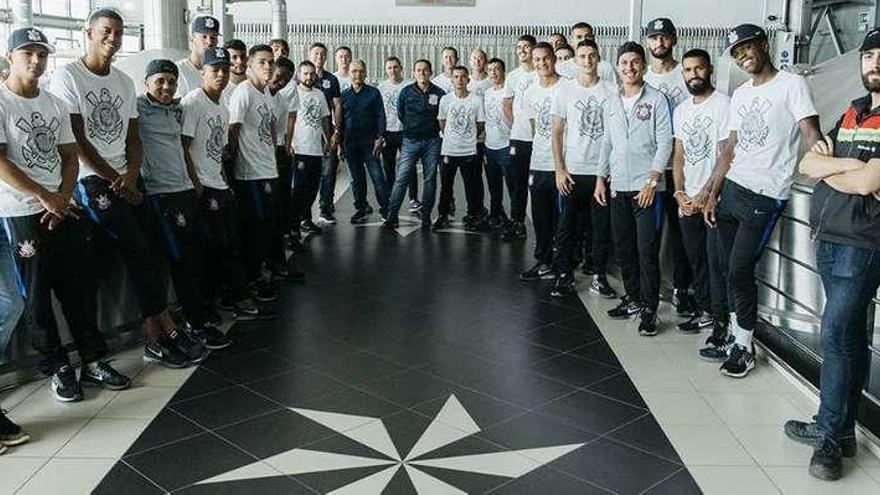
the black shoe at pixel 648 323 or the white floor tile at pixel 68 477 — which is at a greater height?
the black shoe at pixel 648 323

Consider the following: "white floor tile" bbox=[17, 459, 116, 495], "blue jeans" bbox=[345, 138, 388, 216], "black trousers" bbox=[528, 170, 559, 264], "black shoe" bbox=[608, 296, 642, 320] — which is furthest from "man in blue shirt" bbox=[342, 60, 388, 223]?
"white floor tile" bbox=[17, 459, 116, 495]

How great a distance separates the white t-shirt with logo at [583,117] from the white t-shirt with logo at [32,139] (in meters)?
2.99

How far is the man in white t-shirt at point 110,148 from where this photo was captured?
3529 mm

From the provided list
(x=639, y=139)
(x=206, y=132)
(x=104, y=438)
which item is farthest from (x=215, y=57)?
(x=639, y=139)

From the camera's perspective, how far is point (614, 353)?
4.15 meters

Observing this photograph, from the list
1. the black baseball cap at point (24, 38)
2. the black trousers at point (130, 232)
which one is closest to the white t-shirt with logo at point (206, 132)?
the black trousers at point (130, 232)

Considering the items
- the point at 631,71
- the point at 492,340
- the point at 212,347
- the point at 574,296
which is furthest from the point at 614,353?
the point at 212,347

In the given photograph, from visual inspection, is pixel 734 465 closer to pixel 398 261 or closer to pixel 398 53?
pixel 398 261

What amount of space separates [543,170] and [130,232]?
9.73 ft

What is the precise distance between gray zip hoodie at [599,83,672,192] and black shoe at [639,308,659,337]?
71 cm

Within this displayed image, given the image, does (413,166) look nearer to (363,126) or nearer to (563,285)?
(363,126)

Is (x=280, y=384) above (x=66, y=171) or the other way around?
the other way around

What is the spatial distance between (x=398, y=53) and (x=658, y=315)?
8.11m

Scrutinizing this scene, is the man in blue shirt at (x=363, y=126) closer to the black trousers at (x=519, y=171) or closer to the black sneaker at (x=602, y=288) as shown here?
the black trousers at (x=519, y=171)
